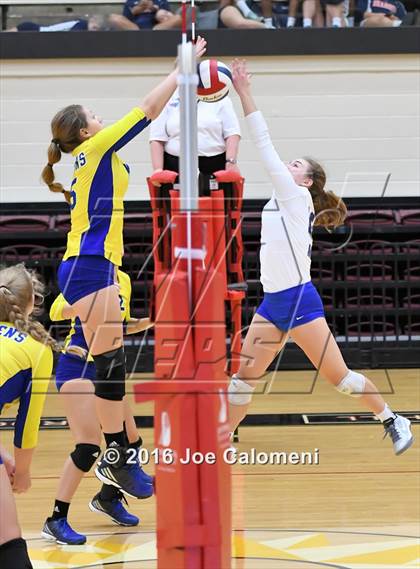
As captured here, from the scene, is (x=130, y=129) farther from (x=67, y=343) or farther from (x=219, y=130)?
(x=219, y=130)

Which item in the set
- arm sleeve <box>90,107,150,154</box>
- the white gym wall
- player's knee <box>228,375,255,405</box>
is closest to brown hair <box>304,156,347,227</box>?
player's knee <box>228,375,255,405</box>

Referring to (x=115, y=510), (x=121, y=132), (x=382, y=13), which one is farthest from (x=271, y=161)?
(x=382, y=13)

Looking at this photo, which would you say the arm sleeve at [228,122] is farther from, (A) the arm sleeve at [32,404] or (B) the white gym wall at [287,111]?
(A) the arm sleeve at [32,404]

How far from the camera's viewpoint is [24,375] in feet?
11.2

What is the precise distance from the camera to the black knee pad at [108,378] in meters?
4.50

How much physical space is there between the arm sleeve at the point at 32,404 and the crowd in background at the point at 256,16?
20.3 ft

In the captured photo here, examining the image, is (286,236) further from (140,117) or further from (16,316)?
(16,316)

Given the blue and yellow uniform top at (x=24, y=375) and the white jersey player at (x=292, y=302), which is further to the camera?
the white jersey player at (x=292, y=302)

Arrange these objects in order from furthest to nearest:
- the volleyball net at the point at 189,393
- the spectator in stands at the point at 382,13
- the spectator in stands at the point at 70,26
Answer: the spectator in stands at the point at 382,13 < the spectator in stands at the point at 70,26 < the volleyball net at the point at 189,393

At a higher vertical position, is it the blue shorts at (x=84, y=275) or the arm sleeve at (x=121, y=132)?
the arm sleeve at (x=121, y=132)

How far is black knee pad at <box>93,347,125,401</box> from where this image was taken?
14.8 ft

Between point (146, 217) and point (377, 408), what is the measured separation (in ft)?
14.1

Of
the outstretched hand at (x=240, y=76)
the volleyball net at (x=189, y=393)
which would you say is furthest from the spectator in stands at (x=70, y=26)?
the volleyball net at (x=189, y=393)

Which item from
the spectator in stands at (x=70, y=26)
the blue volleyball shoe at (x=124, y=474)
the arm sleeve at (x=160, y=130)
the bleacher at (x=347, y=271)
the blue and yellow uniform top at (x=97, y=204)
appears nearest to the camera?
the blue and yellow uniform top at (x=97, y=204)
